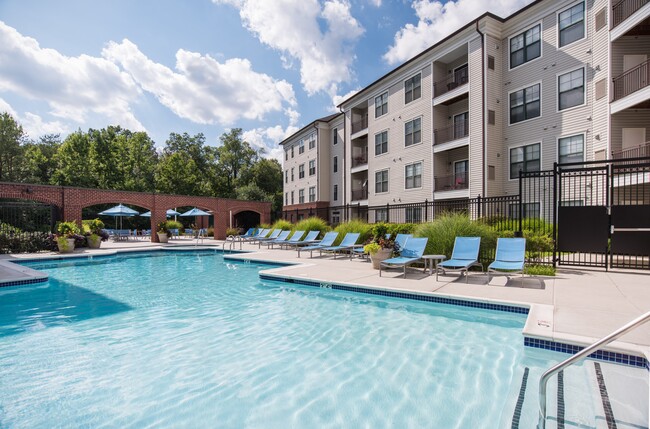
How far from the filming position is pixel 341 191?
29.0 m

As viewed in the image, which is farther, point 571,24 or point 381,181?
point 381,181

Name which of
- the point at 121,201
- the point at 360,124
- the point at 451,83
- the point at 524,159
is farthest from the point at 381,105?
the point at 121,201

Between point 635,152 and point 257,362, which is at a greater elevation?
point 635,152

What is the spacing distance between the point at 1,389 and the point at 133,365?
1.27 m

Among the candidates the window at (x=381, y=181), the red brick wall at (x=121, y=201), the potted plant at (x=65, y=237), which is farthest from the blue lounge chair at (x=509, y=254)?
the red brick wall at (x=121, y=201)

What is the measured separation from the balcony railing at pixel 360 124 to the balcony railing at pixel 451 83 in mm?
7165

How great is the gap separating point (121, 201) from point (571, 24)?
85.9 feet

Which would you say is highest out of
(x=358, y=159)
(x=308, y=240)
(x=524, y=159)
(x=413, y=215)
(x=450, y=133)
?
(x=450, y=133)

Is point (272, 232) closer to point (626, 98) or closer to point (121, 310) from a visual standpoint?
point (121, 310)

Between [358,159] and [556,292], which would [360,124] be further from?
[556,292]

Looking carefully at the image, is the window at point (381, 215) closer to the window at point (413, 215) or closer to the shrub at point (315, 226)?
the window at point (413, 215)

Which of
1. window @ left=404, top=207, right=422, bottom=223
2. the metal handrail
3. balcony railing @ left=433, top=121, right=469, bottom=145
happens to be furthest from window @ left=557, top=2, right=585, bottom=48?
the metal handrail

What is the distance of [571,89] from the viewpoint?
1500 centimetres

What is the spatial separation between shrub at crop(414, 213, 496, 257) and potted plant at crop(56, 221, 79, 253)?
16.7 meters
